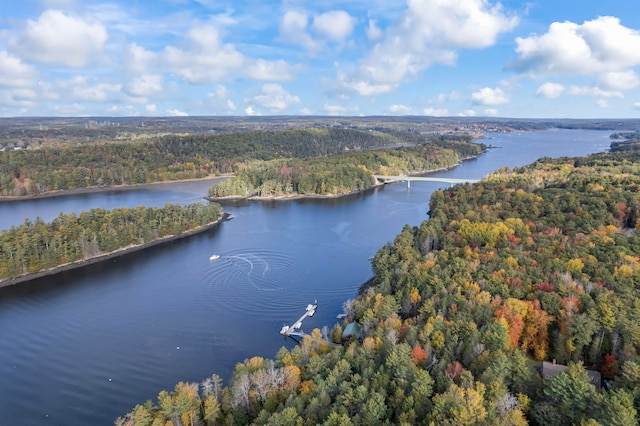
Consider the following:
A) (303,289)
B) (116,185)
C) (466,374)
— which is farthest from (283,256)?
(116,185)

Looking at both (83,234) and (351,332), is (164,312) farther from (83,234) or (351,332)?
(83,234)

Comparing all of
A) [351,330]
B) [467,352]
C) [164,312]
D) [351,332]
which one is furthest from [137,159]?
[467,352]

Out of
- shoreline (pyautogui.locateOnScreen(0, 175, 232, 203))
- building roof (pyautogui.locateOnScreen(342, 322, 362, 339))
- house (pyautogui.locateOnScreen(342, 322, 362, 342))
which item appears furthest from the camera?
shoreline (pyautogui.locateOnScreen(0, 175, 232, 203))

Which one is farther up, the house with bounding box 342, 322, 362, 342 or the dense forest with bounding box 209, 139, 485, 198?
the dense forest with bounding box 209, 139, 485, 198

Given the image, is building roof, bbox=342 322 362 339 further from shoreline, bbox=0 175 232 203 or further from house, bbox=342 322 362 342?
shoreline, bbox=0 175 232 203

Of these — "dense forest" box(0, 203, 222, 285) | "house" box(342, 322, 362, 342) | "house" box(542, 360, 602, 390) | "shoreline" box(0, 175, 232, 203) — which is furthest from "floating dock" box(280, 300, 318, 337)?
"shoreline" box(0, 175, 232, 203)

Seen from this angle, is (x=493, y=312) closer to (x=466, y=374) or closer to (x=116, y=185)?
(x=466, y=374)

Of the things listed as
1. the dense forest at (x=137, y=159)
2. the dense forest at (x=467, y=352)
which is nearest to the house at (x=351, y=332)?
the dense forest at (x=467, y=352)
